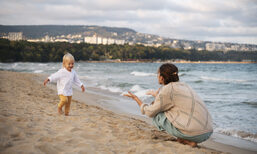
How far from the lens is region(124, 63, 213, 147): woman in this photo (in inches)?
119

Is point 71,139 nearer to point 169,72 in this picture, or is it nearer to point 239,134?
point 169,72

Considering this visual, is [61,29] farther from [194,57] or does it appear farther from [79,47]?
[194,57]

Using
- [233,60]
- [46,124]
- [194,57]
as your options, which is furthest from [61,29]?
[46,124]

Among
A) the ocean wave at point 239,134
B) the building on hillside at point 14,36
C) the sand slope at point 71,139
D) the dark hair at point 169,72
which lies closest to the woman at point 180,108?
the dark hair at point 169,72

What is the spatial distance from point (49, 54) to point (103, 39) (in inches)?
3200

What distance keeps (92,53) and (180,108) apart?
94.0 meters

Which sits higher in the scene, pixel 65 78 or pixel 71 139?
pixel 65 78

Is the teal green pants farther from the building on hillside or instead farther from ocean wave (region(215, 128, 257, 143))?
the building on hillside

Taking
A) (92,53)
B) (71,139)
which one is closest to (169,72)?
(71,139)

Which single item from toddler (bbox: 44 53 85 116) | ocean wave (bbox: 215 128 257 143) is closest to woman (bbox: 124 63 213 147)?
toddler (bbox: 44 53 85 116)

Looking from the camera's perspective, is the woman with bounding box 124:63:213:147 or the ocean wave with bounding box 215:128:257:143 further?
the ocean wave with bounding box 215:128:257:143

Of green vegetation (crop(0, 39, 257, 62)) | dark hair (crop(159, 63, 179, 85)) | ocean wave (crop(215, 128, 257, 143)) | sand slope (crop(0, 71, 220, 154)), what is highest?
green vegetation (crop(0, 39, 257, 62))

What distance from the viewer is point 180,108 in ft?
10.0

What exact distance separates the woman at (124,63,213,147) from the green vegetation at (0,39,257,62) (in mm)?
70033
